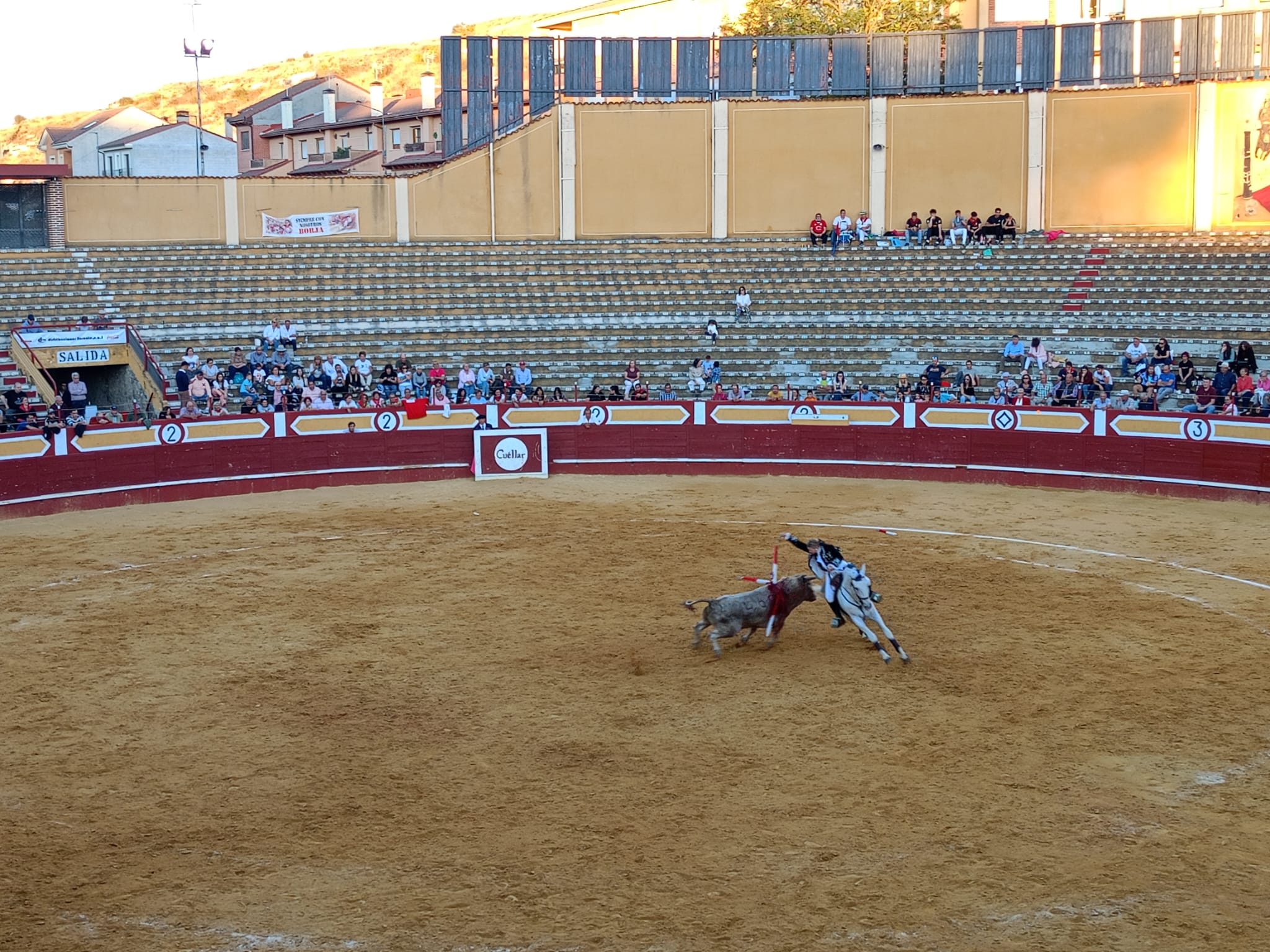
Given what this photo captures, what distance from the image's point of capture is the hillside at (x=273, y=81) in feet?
394

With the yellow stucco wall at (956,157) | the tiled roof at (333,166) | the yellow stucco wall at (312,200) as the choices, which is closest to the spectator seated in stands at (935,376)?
the yellow stucco wall at (956,157)

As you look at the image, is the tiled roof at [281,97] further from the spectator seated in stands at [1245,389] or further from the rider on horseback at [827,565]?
the rider on horseback at [827,565]

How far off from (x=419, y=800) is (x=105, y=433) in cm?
1666

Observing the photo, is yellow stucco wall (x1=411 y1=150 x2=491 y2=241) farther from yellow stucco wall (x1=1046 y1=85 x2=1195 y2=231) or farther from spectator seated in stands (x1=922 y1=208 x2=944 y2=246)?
yellow stucco wall (x1=1046 y1=85 x2=1195 y2=231)

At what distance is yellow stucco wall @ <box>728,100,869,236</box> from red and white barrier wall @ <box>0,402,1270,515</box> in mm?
12841

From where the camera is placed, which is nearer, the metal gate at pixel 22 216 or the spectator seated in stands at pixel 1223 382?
the spectator seated in stands at pixel 1223 382

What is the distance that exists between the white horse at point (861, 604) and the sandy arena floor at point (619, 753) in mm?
286

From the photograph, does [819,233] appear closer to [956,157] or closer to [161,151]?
[956,157]

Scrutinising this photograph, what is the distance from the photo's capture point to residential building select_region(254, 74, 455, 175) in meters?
67.3

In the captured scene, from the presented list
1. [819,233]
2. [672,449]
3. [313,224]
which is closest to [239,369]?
[313,224]

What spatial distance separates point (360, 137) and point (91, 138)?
44.2 ft

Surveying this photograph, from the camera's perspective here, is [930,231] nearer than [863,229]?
Yes

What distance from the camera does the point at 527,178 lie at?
38.7 meters

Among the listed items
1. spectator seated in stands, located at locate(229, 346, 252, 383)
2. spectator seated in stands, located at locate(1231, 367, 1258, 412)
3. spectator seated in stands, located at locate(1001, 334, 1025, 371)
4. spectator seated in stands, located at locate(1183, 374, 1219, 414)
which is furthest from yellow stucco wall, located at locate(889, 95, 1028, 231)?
spectator seated in stands, located at locate(229, 346, 252, 383)
